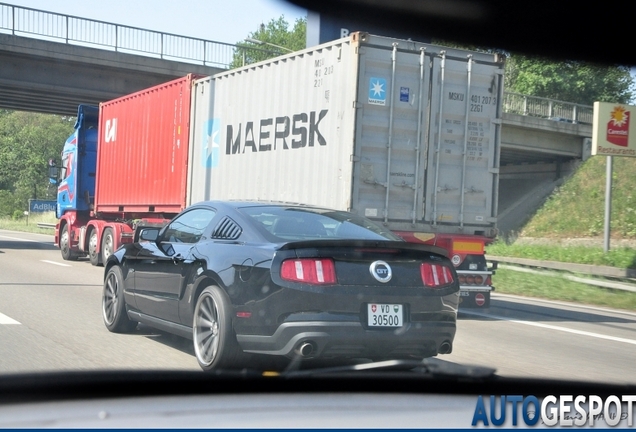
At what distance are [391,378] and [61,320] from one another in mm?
5945

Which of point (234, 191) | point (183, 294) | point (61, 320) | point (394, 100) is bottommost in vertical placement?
point (61, 320)

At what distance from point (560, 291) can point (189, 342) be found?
10872 mm

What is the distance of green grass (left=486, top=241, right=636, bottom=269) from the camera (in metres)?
22.3

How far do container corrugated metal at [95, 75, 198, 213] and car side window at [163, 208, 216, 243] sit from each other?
9458mm

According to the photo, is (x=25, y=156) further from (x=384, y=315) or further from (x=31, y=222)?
(x=384, y=315)

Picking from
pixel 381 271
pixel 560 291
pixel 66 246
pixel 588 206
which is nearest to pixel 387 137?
pixel 381 271

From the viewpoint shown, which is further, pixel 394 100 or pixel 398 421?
pixel 394 100

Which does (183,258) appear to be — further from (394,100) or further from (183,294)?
(394,100)

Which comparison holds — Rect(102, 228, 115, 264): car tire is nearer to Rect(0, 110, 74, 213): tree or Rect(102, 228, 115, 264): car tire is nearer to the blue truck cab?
the blue truck cab

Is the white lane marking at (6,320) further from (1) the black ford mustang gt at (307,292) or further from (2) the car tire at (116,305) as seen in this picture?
(1) the black ford mustang gt at (307,292)

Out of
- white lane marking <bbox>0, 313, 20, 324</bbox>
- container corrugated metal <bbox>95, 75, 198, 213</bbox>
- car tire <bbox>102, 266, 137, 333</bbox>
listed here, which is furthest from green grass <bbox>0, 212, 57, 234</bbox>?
car tire <bbox>102, 266, 137, 333</bbox>

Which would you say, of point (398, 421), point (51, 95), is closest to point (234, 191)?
point (398, 421)

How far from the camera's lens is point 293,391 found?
190 inches
